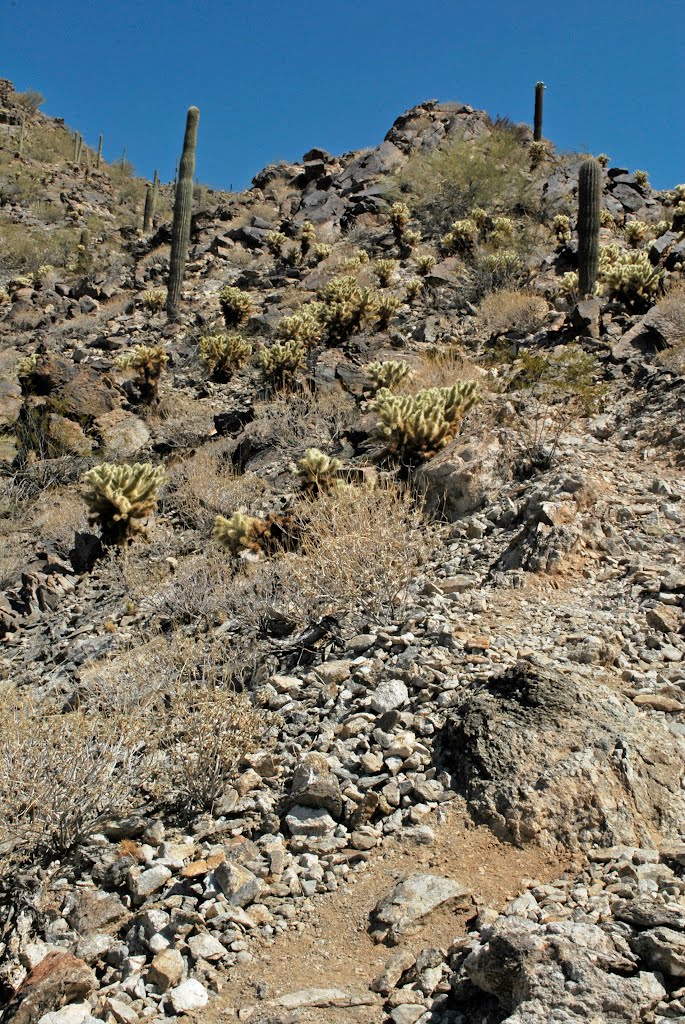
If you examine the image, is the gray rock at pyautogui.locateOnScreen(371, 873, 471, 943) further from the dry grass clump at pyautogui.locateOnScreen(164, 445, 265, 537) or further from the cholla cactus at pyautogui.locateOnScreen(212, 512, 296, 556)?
the dry grass clump at pyautogui.locateOnScreen(164, 445, 265, 537)

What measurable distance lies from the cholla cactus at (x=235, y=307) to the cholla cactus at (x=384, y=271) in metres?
2.86

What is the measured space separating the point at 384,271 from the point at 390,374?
265 inches

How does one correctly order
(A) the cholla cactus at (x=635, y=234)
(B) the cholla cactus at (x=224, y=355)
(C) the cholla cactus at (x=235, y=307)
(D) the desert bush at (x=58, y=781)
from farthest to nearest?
1. (A) the cholla cactus at (x=635, y=234)
2. (C) the cholla cactus at (x=235, y=307)
3. (B) the cholla cactus at (x=224, y=355)
4. (D) the desert bush at (x=58, y=781)

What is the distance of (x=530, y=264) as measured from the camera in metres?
15.7

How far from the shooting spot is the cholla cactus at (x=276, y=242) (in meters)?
21.8

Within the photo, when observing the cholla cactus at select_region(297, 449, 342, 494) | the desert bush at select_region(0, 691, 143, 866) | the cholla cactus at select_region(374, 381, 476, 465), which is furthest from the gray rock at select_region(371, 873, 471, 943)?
the cholla cactus at select_region(374, 381, 476, 465)

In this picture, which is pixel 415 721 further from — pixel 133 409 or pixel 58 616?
pixel 133 409

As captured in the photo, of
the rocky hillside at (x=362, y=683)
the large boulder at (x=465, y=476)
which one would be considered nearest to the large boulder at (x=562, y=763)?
the rocky hillside at (x=362, y=683)

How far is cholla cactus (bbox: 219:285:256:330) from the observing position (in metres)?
16.1

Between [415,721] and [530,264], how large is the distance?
13.7 m

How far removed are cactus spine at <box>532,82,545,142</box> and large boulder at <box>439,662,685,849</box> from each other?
2619 cm

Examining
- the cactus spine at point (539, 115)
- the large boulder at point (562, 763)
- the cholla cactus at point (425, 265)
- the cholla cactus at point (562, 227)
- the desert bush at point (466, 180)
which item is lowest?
the large boulder at point (562, 763)

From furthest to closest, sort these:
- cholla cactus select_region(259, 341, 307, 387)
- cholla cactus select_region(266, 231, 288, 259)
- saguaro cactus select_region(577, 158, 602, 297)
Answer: cholla cactus select_region(266, 231, 288, 259), saguaro cactus select_region(577, 158, 602, 297), cholla cactus select_region(259, 341, 307, 387)

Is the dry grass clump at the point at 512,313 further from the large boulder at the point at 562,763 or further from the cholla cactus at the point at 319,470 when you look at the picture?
the large boulder at the point at 562,763
